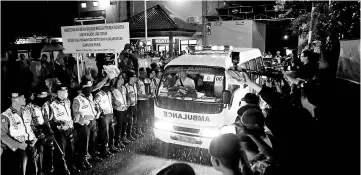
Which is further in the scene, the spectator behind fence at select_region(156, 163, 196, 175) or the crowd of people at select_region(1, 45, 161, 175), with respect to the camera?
the crowd of people at select_region(1, 45, 161, 175)

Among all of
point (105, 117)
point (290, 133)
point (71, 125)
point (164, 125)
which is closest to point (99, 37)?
point (105, 117)

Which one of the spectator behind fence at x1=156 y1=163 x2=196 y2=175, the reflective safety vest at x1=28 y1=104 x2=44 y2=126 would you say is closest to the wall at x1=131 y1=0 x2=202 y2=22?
the reflective safety vest at x1=28 y1=104 x2=44 y2=126

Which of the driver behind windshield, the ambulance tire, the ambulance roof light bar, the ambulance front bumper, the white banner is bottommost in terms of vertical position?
the ambulance tire

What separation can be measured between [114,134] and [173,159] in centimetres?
173

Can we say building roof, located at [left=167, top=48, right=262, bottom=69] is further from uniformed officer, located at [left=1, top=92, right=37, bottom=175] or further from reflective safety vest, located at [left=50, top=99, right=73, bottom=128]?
uniformed officer, located at [left=1, top=92, right=37, bottom=175]

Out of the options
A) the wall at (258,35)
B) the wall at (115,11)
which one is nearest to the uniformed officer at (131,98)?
the wall at (258,35)

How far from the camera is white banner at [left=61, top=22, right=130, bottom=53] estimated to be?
825 centimetres

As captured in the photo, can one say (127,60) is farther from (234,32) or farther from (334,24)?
(234,32)

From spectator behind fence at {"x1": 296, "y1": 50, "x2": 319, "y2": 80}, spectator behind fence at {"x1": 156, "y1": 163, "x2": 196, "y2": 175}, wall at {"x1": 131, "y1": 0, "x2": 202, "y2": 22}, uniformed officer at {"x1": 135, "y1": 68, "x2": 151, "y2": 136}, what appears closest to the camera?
spectator behind fence at {"x1": 156, "y1": 163, "x2": 196, "y2": 175}

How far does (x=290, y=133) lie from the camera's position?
281 centimetres

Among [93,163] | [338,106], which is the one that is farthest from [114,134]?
[338,106]

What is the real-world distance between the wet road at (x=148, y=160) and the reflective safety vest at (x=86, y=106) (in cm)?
114

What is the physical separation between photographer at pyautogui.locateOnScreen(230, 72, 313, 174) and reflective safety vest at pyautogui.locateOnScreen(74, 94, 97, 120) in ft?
13.0

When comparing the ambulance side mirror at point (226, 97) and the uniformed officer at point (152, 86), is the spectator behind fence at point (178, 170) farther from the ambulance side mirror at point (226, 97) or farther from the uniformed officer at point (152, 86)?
the uniformed officer at point (152, 86)
